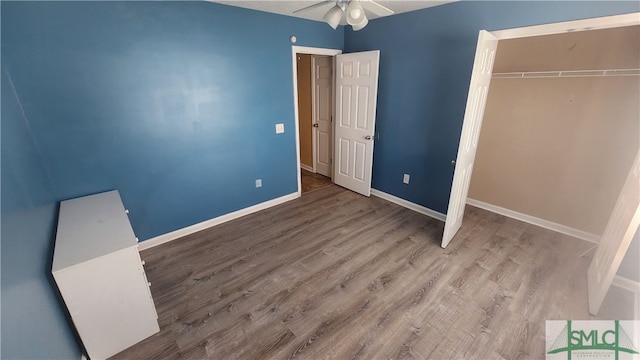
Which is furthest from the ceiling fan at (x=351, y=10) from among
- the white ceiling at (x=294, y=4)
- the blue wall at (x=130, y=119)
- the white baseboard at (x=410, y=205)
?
the white baseboard at (x=410, y=205)

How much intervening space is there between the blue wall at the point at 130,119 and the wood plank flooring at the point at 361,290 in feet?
1.95

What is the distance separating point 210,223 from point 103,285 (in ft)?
5.43

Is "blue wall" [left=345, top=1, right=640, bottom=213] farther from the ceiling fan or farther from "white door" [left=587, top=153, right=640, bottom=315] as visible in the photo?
"white door" [left=587, top=153, right=640, bottom=315]

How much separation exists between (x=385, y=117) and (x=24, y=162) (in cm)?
358

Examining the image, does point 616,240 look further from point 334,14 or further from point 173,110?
point 173,110

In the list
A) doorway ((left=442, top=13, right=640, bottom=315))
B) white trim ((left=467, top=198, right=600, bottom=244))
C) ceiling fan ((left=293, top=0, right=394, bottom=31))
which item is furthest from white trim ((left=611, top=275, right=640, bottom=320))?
ceiling fan ((left=293, top=0, right=394, bottom=31))

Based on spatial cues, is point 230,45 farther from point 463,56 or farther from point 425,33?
point 463,56

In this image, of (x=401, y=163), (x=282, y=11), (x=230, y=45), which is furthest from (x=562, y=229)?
(x=230, y=45)

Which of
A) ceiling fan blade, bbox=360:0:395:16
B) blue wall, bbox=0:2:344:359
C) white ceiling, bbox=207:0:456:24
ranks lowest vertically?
blue wall, bbox=0:2:344:359

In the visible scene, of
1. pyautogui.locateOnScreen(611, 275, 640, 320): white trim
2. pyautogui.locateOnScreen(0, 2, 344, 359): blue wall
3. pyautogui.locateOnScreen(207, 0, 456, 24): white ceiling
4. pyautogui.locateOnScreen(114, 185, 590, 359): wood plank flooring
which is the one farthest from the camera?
pyautogui.locateOnScreen(207, 0, 456, 24): white ceiling

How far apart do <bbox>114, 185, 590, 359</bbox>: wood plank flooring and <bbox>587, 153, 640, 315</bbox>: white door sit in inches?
6.1

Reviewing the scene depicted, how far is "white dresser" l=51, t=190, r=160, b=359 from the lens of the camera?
4.86 feet

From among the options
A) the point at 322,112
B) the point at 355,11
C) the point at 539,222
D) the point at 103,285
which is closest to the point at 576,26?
the point at 355,11

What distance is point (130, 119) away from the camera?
242 centimetres
